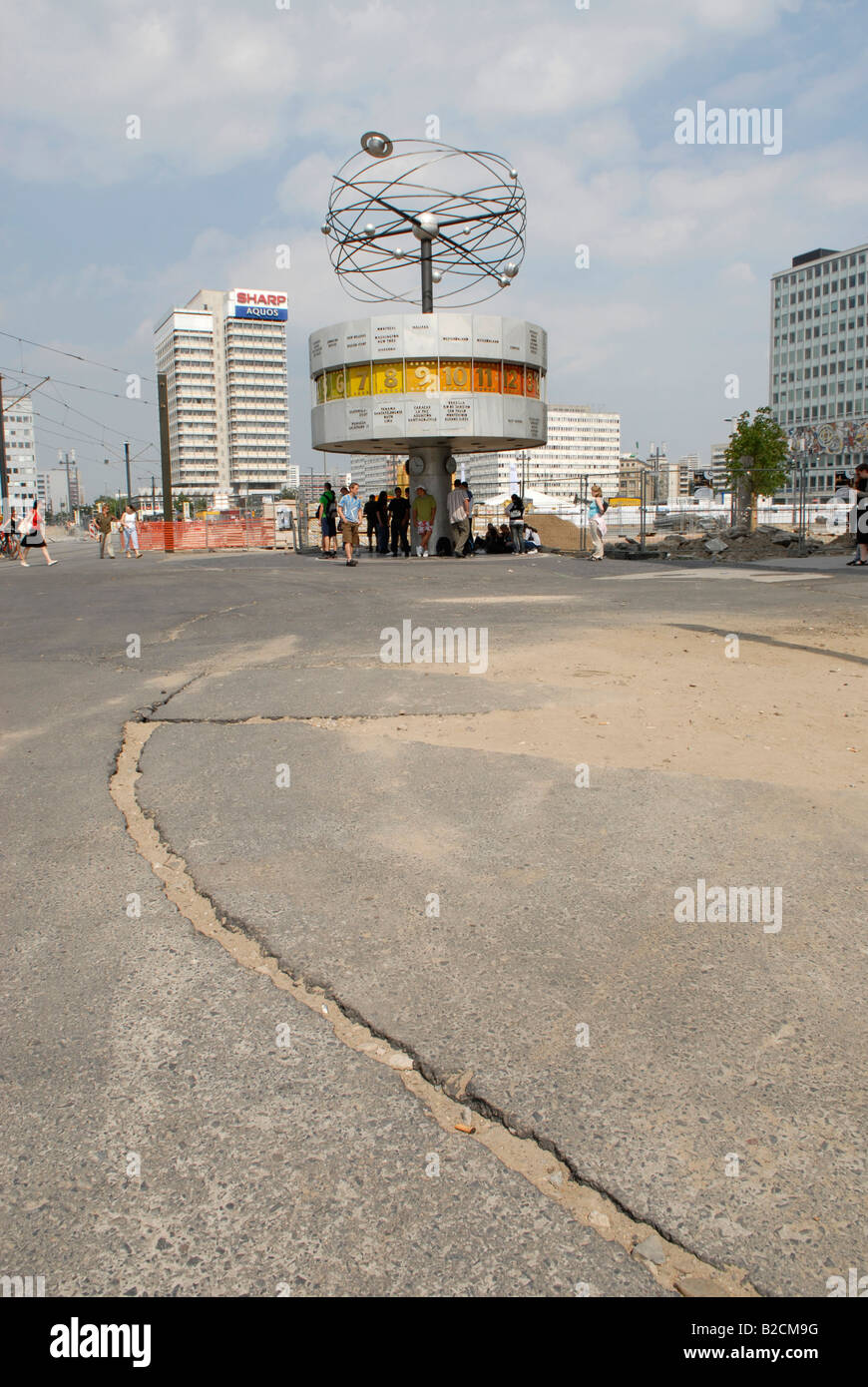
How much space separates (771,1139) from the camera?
7.49ft

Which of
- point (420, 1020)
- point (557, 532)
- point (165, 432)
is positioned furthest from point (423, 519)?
point (420, 1020)

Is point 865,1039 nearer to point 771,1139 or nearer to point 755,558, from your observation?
point 771,1139

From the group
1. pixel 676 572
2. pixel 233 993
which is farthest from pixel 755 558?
pixel 233 993

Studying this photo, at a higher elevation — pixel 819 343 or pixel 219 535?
pixel 819 343

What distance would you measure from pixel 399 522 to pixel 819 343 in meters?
140

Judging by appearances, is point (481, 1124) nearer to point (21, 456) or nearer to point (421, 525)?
point (421, 525)

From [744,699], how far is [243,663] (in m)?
4.45

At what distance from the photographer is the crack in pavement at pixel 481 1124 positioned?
1918mm

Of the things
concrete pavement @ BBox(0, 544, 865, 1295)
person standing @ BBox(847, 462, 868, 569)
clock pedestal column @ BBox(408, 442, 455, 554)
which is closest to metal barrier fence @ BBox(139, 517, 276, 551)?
clock pedestal column @ BBox(408, 442, 455, 554)

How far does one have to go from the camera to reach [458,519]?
27203mm

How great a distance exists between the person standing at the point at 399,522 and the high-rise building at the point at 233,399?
11724cm

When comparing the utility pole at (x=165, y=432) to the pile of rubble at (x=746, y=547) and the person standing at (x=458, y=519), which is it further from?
the pile of rubble at (x=746, y=547)

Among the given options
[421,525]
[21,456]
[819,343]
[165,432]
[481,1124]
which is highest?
[819,343]

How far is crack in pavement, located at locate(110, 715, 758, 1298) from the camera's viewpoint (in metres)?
→ 1.92
